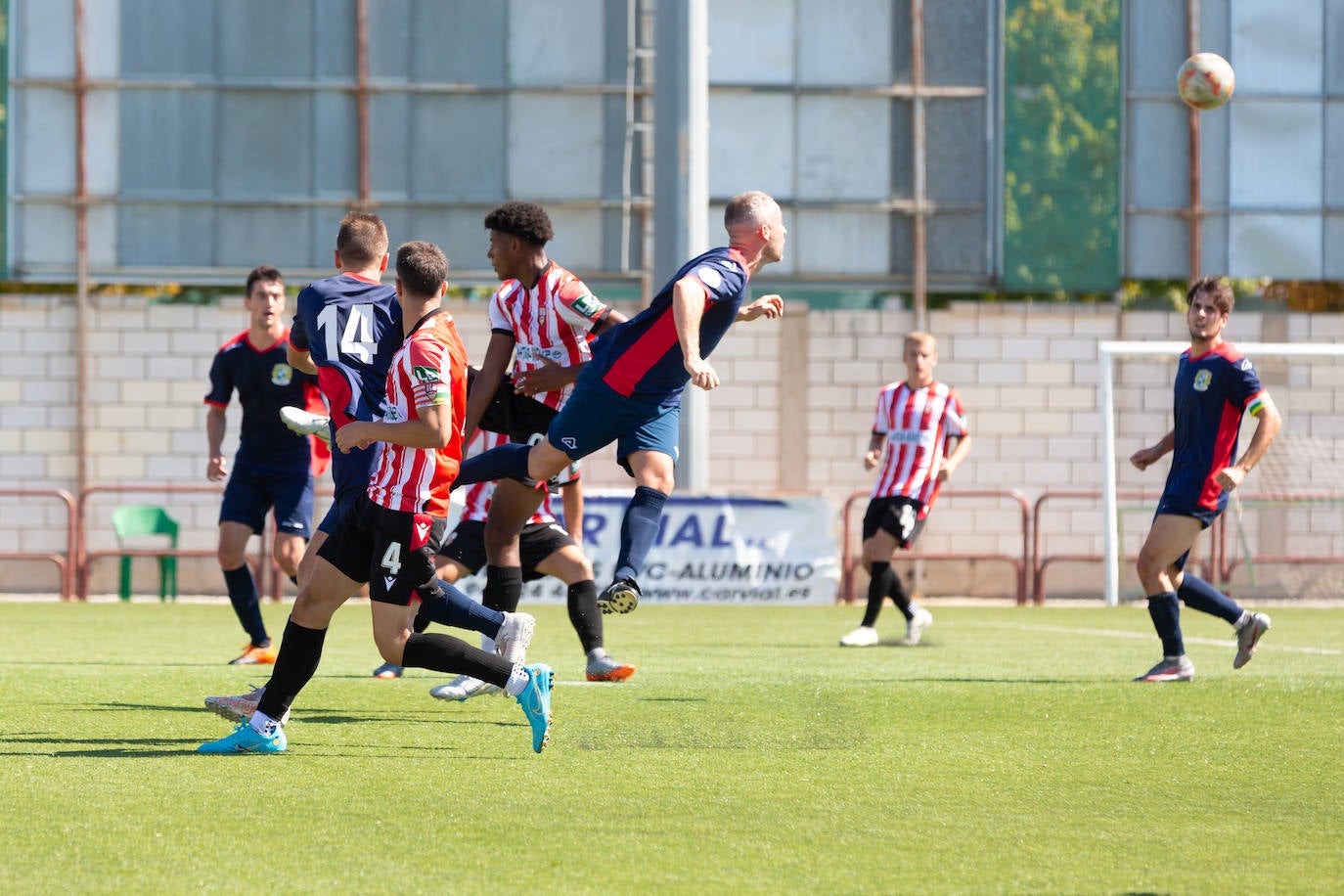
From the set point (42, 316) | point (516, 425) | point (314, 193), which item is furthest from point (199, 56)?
point (516, 425)

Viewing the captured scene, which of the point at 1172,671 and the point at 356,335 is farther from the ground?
the point at 356,335

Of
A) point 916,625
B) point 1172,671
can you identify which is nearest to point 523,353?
point 1172,671

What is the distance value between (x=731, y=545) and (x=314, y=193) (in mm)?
5954

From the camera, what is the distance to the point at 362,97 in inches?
685

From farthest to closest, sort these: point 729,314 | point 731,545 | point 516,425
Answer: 1. point 731,545
2. point 516,425
3. point 729,314

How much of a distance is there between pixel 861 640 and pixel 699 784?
5.63 meters

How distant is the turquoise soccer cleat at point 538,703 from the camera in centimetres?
536

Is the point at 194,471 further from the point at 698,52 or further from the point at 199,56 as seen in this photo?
the point at 698,52

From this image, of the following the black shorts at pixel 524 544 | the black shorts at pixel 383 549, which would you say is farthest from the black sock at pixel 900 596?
the black shorts at pixel 383 549

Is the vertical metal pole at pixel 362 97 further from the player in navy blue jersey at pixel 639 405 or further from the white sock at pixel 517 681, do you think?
the white sock at pixel 517 681

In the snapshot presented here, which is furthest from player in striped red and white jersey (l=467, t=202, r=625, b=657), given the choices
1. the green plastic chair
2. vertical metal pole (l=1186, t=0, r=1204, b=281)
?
vertical metal pole (l=1186, t=0, r=1204, b=281)

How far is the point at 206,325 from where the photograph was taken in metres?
17.3

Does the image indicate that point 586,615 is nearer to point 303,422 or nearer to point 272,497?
point 303,422

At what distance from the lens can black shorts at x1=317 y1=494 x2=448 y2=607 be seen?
17.4 feet
